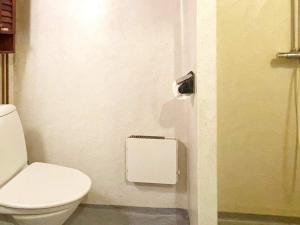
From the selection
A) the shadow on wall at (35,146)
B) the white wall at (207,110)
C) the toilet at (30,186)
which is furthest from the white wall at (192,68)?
the shadow on wall at (35,146)

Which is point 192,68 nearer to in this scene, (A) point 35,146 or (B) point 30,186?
(B) point 30,186

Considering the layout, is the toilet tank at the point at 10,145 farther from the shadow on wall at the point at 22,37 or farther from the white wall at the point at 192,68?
the white wall at the point at 192,68

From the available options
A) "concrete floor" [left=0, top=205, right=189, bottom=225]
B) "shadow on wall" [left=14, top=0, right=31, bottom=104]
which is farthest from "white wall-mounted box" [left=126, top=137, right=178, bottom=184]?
"shadow on wall" [left=14, top=0, right=31, bottom=104]

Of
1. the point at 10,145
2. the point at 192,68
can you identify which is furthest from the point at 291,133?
the point at 10,145

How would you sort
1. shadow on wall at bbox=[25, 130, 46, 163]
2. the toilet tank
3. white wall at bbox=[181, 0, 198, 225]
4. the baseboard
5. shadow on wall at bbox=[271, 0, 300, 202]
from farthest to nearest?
shadow on wall at bbox=[25, 130, 46, 163]
the baseboard
shadow on wall at bbox=[271, 0, 300, 202]
the toilet tank
white wall at bbox=[181, 0, 198, 225]

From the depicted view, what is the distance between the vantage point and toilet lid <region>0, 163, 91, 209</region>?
140 centimetres

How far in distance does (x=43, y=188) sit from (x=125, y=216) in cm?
71

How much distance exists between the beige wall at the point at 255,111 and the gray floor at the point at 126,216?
32cm

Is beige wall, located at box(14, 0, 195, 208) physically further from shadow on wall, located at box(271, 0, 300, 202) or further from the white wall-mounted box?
shadow on wall, located at box(271, 0, 300, 202)

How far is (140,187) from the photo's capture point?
6.85ft

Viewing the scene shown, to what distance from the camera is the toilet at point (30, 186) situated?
4.61 feet

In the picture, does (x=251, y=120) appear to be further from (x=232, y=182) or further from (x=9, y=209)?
(x=9, y=209)

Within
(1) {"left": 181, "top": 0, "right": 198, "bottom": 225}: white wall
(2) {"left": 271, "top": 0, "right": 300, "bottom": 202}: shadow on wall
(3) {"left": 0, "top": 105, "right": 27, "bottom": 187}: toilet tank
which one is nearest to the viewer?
(1) {"left": 181, "top": 0, "right": 198, "bottom": 225}: white wall

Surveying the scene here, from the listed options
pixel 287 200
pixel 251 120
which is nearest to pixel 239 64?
pixel 251 120
